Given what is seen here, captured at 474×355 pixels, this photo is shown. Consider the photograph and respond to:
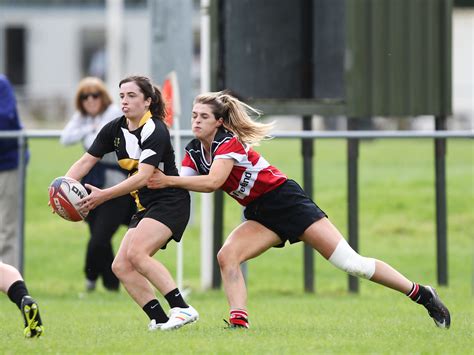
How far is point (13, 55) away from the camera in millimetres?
51625

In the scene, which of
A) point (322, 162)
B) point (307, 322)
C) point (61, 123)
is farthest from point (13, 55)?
point (307, 322)

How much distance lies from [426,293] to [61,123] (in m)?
30.2

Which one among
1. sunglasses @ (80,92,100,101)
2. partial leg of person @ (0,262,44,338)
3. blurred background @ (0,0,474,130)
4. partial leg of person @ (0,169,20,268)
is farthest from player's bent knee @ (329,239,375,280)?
blurred background @ (0,0,474,130)

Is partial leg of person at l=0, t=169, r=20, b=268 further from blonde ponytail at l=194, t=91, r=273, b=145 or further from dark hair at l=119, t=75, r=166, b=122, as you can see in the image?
blonde ponytail at l=194, t=91, r=273, b=145

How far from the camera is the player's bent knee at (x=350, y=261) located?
8414 mm

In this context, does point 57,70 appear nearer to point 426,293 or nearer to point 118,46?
point 118,46

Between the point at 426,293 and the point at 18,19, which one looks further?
the point at 18,19

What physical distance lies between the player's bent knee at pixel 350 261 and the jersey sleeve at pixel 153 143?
1342 mm

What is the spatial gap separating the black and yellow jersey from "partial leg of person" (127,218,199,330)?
0.72 ft

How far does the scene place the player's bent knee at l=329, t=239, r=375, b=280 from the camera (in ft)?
27.6

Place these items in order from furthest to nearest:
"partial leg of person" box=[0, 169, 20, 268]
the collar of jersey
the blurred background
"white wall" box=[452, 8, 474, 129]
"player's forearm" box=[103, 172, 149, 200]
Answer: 1. the blurred background
2. "white wall" box=[452, 8, 474, 129]
3. "partial leg of person" box=[0, 169, 20, 268]
4. the collar of jersey
5. "player's forearm" box=[103, 172, 149, 200]

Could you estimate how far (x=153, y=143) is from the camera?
8.16 m

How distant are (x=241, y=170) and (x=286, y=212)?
42 centimetres

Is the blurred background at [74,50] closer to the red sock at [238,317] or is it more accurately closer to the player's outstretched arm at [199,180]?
the red sock at [238,317]
